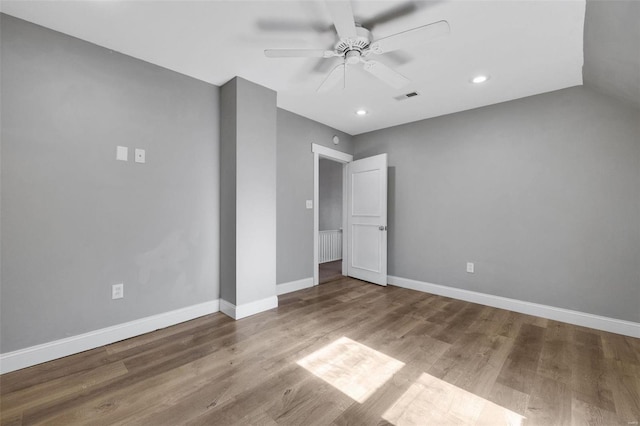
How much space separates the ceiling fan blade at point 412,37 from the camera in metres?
1.62

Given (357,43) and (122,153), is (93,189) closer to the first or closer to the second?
(122,153)

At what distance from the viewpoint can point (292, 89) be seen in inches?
119

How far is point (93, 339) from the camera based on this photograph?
2.17m

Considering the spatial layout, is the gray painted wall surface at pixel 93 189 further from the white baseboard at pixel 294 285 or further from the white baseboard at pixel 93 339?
the white baseboard at pixel 294 285

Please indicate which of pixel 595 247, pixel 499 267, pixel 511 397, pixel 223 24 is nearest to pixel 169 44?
pixel 223 24

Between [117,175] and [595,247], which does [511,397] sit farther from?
[117,175]

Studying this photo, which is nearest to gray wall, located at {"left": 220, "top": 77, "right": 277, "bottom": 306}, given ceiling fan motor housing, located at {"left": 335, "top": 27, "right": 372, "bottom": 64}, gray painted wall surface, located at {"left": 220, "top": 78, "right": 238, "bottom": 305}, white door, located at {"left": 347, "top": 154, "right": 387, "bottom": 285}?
gray painted wall surface, located at {"left": 220, "top": 78, "right": 238, "bottom": 305}

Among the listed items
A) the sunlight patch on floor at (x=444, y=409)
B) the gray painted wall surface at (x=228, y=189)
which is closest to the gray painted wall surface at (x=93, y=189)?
the gray painted wall surface at (x=228, y=189)

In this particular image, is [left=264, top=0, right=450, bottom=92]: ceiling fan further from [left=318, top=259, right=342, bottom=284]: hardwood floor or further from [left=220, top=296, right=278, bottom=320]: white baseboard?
[left=318, top=259, right=342, bottom=284]: hardwood floor

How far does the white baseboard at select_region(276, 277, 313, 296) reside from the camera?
360 centimetres

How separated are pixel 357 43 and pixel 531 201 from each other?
8.65 feet

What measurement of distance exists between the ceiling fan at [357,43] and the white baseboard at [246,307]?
2328mm

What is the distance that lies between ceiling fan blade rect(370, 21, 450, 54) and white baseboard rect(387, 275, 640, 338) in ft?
9.86

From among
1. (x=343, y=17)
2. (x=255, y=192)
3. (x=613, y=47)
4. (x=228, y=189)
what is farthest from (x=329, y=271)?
(x=613, y=47)
